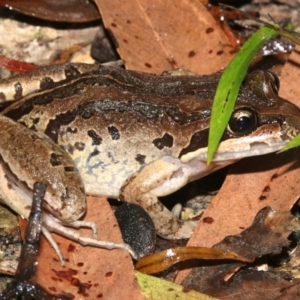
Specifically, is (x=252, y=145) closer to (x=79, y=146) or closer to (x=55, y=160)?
(x=79, y=146)

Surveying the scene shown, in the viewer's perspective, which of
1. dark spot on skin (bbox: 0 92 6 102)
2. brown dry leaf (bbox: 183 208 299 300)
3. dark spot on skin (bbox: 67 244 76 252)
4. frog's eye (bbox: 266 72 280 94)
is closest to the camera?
brown dry leaf (bbox: 183 208 299 300)

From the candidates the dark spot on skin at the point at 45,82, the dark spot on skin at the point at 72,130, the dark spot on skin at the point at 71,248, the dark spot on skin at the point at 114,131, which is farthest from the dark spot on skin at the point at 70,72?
the dark spot on skin at the point at 71,248

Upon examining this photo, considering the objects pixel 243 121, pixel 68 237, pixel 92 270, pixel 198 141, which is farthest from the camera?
pixel 198 141

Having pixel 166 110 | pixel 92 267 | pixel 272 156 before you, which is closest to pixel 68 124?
pixel 166 110

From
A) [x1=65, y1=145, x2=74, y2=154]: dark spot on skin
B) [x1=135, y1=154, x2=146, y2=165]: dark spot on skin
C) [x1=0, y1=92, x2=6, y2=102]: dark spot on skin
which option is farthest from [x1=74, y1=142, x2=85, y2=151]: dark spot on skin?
[x1=0, y1=92, x2=6, y2=102]: dark spot on skin

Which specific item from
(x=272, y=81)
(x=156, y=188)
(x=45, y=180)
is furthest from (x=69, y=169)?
(x=272, y=81)

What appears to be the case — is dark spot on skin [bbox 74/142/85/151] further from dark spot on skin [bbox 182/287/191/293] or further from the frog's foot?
dark spot on skin [bbox 182/287/191/293]

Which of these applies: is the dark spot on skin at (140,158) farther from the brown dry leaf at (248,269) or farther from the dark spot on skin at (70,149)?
the brown dry leaf at (248,269)
